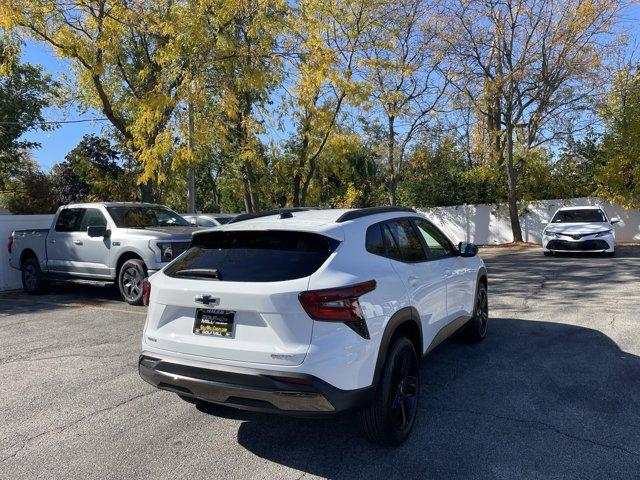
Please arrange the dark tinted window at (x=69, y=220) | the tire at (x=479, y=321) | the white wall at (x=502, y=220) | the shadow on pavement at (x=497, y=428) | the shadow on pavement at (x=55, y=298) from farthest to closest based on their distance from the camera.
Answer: the white wall at (x=502, y=220)
the dark tinted window at (x=69, y=220)
the shadow on pavement at (x=55, y=298)
the tire at (x=479, y=321)
the shadow on pavement at (x=497, y=428)

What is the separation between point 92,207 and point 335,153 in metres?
9.26

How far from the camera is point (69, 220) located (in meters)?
10.7

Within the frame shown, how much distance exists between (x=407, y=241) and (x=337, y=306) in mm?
1550

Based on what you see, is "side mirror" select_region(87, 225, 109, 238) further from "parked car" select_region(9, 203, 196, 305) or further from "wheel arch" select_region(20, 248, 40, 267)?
"wheel arch" select_region(20, 248, 40, 267)

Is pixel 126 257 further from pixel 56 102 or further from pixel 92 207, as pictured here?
pixel 56 102

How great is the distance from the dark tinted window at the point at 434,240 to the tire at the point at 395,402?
1.30 m

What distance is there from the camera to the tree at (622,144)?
815 inches

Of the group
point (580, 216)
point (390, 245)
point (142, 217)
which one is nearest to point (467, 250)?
point (390, 245)

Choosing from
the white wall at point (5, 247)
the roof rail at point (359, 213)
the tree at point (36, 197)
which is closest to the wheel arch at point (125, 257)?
the white wall at point (5, 247)

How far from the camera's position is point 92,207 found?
411 inches

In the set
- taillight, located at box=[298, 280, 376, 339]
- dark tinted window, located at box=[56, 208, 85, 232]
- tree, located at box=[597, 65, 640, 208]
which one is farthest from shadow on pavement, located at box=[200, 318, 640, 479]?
tree, located at box=[597, 65, 640, 208]

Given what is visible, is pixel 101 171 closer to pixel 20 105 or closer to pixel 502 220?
pixel 20 105

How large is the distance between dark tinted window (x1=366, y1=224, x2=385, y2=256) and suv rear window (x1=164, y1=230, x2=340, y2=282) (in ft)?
1.35

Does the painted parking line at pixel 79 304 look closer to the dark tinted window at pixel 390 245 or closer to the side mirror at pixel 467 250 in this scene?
the side mirror at pixel 467 250
